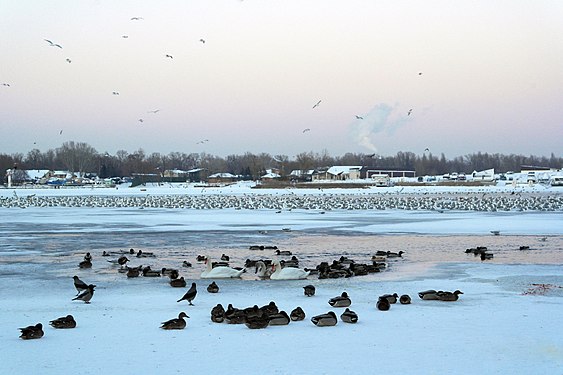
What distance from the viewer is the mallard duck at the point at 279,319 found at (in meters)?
9.88

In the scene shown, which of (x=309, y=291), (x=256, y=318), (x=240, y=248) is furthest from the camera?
(x=240, y=248)

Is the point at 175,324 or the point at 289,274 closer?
the point at 175,324

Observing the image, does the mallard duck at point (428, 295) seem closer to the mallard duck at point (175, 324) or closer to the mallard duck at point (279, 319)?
the mallard duck at point (279, 319)

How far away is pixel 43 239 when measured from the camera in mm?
24719

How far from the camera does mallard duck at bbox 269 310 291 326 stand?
988 centimetres

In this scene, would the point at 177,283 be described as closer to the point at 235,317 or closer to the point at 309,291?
the point at 309,291


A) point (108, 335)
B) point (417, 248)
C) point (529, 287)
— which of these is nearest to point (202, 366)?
point (108, 335)

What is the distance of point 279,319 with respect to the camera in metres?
9.89

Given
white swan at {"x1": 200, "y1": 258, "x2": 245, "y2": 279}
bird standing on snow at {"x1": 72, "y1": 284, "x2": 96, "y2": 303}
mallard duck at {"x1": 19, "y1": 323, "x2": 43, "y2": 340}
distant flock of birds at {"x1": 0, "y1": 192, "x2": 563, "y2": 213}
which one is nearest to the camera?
mallard duck at {"x1": 19, "y1": 323, "x2": 43, "y2": 340}

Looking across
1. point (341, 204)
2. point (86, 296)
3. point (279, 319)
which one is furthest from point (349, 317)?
point (341, 204)

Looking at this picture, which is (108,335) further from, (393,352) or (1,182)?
(1,182)

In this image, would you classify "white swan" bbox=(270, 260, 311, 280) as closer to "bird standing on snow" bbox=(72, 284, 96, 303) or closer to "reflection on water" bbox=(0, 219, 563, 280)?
"reflection on water" bbox=(0, 219, 563, 280)

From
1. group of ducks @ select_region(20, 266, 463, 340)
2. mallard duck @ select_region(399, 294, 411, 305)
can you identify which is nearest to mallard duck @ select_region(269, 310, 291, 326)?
group of ducks @ select_region(20, 266, 463, 340)

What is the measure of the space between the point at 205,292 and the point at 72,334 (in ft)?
12.9
